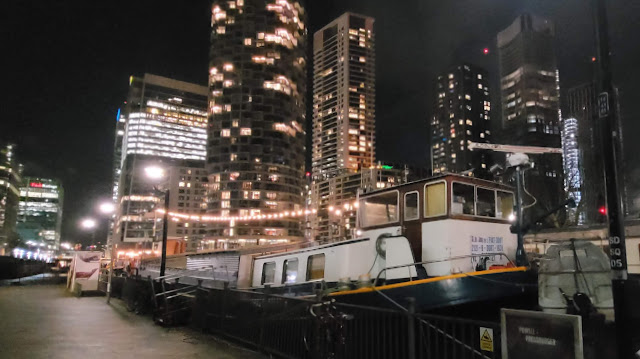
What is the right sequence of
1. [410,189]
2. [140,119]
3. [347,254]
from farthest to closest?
[140,119], [347,254], [410,189]

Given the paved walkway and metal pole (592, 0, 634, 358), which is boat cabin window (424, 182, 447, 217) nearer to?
metal pole (592, 0, 634, 358)

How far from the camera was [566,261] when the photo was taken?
24.3ft

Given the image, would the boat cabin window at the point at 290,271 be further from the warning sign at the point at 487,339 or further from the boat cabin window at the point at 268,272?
the warning sign at the point at 487,339

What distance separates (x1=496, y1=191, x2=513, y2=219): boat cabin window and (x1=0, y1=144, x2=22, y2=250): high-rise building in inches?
5678

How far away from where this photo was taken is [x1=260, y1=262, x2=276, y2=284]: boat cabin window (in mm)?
16828

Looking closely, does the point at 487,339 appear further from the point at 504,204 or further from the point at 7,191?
the point at 7,191

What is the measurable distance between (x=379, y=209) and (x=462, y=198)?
248cm

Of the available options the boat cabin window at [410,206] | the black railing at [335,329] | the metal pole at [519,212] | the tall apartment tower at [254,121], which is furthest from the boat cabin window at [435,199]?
the tall apartment tower at [254,121]

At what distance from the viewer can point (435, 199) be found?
444 inches

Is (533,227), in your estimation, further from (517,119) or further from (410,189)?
(517,119)

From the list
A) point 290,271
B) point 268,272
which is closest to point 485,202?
point 290,271

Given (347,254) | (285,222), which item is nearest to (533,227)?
(347,254)

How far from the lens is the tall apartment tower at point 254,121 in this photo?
131 meters

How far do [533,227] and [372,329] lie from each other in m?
5.87
